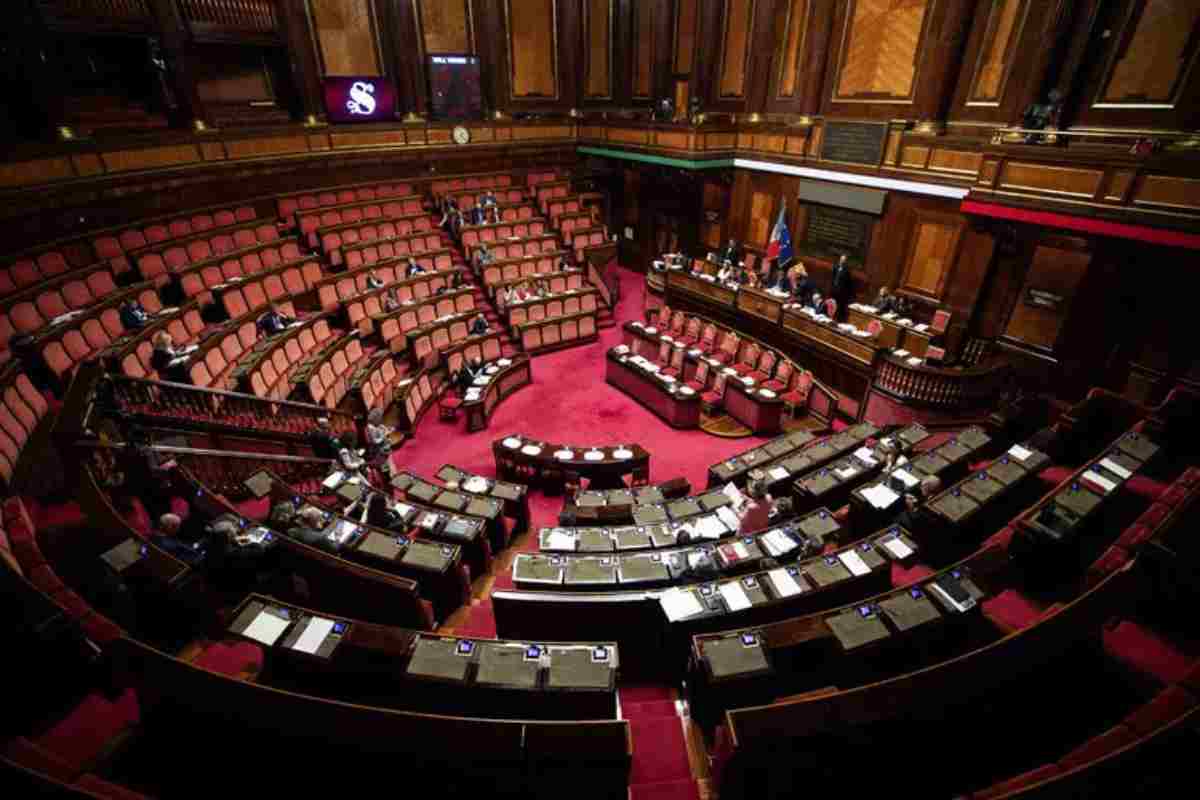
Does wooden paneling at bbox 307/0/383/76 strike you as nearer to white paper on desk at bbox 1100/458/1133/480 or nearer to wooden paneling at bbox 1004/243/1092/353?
wooden paneling at bbox 1004/243/1092/353

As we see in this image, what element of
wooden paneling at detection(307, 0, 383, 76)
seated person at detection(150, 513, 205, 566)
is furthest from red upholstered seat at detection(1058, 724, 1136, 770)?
wooden paneling at detection(307, 0, 383, 76)

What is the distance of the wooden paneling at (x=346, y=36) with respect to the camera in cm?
1109

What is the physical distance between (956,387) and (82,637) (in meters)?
8.75

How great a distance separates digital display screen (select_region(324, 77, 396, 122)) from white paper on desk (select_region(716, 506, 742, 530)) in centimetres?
1135

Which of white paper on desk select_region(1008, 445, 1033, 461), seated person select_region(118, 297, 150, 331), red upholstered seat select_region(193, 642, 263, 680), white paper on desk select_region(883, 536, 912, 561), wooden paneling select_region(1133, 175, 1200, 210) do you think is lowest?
red upholstered seat select_region(193, 642, 263, 680)

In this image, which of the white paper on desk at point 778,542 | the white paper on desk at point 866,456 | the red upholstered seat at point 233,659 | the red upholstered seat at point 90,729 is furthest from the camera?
the white paper on desk at point 866,456

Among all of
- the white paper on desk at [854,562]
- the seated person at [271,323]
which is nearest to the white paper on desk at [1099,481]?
the white paper on desk at [854,562]

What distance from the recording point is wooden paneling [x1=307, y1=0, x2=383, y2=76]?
1109cm

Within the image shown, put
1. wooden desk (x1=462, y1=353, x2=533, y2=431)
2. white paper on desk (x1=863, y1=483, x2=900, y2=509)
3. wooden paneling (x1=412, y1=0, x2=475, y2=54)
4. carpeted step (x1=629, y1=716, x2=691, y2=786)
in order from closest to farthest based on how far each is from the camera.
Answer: carpeted step (x1=629, y1=716, x2=691, y2=786)
white paper on desk (x1=863, y1=483, x2=900, y2=509)
wooden desk (x1=462, y1=353, x2=533, y2=431)
wooden paneling (x1=412, y1=0, x2=475, y2=54)

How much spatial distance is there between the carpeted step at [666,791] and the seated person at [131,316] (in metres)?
7.33

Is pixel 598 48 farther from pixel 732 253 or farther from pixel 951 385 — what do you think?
pixel 951 385

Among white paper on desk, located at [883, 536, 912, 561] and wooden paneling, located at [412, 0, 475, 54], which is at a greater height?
wooden paneling, located at [412, 0, 475, 54]

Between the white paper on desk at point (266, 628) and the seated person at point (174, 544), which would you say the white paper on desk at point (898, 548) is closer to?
the white paper on desk at point (266, 628)

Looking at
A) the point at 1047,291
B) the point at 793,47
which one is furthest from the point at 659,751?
the point at 793,47
